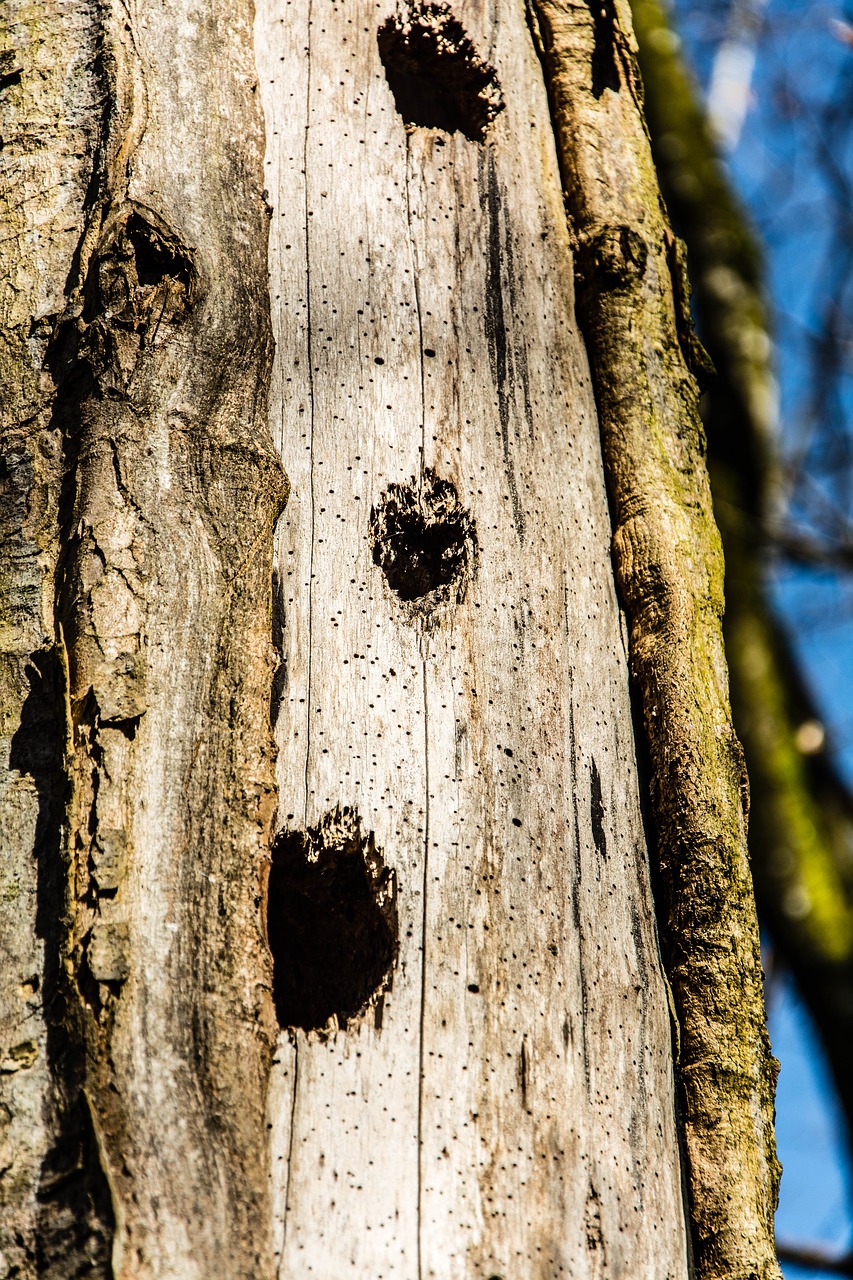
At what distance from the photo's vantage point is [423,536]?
5.39ft

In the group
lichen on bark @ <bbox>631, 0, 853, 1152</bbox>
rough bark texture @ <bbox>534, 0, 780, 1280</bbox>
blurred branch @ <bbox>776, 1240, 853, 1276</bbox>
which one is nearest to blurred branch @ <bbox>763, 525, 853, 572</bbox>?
lichen on bark @ <bbox>631, 0, 853, 1152</bbox>

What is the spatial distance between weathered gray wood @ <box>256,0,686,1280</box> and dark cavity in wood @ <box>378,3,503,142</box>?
29 mm

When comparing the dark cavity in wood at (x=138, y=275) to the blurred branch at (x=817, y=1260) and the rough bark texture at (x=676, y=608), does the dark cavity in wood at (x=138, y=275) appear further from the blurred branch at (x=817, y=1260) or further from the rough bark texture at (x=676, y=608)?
the blurred branch at (x=817, y=1260)

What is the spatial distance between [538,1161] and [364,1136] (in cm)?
20

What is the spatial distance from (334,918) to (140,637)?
0.43 metres

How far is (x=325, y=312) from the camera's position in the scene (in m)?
1.71

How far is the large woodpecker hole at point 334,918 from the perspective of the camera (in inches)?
56.5

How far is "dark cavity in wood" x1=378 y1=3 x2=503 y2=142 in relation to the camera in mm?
1913

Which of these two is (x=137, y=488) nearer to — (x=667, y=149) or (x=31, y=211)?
(x=31, y=211)

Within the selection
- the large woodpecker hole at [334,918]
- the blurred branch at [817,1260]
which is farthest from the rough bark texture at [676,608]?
the blurred branch at [817,1260]

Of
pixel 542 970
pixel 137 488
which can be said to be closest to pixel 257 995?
pixel 542 970

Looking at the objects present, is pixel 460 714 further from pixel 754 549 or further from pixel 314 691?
pixel 754 549

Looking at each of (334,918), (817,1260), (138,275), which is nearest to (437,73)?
(138,275)

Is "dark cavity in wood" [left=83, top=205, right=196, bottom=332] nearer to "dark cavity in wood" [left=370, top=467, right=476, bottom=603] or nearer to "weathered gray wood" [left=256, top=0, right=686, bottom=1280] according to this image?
"weathered gray wood" [left=256, top=0, right=686, bottom=1280]
